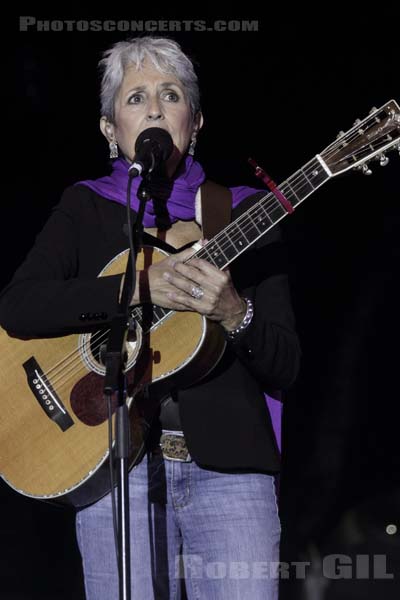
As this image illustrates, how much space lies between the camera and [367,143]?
99.9 inches

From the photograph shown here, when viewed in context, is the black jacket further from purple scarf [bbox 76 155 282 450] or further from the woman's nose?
the woman's nose

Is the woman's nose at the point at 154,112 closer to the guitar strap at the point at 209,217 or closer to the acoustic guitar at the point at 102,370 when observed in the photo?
the guitar strap at the point at 209,217

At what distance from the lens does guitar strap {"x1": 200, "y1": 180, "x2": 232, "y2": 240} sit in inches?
102

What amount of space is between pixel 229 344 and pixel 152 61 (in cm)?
85

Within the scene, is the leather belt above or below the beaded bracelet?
A: below

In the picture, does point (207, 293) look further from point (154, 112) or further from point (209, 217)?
point (154, 112)

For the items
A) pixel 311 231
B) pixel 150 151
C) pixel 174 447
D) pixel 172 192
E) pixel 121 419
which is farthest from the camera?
pixel 311 231

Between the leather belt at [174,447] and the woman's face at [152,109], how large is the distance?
Result: 29.3 inches

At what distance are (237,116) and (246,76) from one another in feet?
0.55

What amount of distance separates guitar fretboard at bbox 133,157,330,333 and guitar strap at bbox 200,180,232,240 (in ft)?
0.14

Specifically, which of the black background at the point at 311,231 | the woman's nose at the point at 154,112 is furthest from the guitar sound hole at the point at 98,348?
the black background at the point at 311,231

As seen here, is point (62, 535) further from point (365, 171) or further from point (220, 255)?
point (365, 171)

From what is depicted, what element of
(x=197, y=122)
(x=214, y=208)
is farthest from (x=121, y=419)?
(x=197, y=122)
